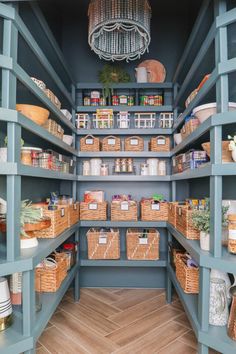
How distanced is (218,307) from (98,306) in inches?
54.4

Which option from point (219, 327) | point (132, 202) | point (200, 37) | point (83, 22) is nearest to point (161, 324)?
point (219, 327)

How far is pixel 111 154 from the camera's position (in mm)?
2676

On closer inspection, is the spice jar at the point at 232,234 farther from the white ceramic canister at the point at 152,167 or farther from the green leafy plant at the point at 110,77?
the green leafy plant at the point at 110,77

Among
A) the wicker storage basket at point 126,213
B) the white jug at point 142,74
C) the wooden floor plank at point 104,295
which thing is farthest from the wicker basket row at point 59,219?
the white jug at point 142,74

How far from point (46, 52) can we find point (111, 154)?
3.67 ft

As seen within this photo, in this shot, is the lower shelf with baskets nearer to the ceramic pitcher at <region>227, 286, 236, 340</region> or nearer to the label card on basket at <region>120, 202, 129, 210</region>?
the label card on basket at <region>120, 202, 129, 210</region>

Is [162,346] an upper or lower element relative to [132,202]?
lower

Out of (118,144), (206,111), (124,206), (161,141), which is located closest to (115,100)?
(118,144)

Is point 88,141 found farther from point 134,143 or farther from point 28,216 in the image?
point 28,216

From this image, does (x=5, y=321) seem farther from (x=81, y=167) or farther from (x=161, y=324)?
(x=81, y=167)

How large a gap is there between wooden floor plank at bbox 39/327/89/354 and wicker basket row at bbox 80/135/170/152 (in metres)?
1.70

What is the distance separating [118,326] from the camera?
82.5 inches

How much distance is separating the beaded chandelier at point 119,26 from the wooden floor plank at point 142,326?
224 cm

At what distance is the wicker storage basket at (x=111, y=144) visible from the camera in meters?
2.71
